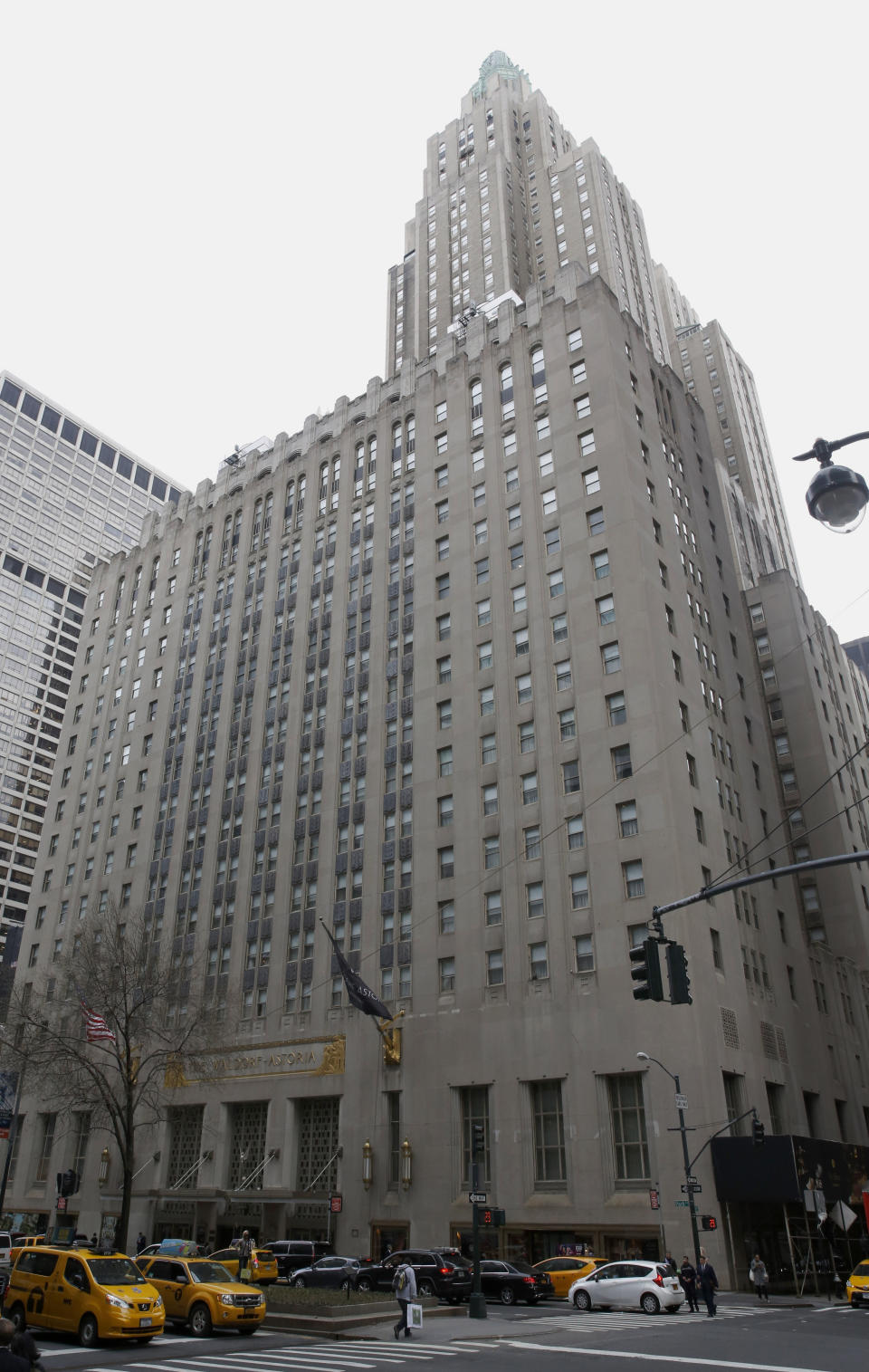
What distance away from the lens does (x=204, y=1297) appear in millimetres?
24656

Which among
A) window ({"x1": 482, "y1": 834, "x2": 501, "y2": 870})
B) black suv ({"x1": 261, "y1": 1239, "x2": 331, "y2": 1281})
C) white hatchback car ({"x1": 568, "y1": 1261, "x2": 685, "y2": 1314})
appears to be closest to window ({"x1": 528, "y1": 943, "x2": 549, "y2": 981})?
window ({"x1": 482, "y1": 834, "x2": 501, "y2": 870})

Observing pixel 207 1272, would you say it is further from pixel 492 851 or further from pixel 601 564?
pixel 601 564

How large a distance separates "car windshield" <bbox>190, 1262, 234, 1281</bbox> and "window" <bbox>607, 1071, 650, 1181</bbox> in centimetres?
2226

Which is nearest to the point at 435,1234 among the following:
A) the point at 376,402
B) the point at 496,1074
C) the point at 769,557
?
the point at 496,1074

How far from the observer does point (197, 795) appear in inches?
2867

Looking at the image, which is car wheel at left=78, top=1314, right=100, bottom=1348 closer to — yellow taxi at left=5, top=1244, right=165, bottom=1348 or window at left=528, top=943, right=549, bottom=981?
yellow taxi at left=5, top=1244, right=165, bottom=1348

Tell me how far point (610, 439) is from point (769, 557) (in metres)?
44.5

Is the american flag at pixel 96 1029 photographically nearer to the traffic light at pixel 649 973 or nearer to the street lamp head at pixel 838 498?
the traffic light at pixel 649 973

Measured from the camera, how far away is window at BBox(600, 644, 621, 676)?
52656 mm

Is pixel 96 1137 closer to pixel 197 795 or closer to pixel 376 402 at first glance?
pixel 197 795

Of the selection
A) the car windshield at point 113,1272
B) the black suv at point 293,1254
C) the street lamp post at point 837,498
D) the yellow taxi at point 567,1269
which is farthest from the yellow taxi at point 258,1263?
the street lamp post at point 837,498

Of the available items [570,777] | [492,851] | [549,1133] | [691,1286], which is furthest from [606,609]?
[691,1286]

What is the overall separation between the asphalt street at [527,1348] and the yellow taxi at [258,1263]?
9503 millimetres

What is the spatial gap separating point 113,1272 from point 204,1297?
A: 2686mm
